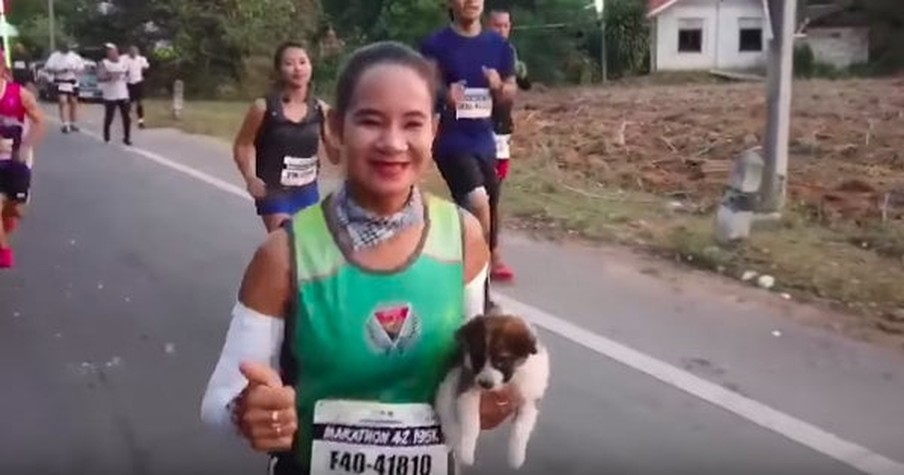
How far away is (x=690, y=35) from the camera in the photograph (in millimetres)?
54844

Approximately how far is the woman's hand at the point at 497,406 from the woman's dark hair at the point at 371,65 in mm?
545

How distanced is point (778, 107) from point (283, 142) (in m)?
4.89

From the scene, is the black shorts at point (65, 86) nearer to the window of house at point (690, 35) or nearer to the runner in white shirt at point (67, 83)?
the runner in white shirt at point (67, 83)

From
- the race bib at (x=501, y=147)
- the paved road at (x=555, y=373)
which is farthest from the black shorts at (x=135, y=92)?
the race bib at (x=501, y=147)

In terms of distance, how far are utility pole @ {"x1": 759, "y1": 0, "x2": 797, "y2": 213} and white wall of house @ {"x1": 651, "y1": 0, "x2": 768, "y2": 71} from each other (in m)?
42.6

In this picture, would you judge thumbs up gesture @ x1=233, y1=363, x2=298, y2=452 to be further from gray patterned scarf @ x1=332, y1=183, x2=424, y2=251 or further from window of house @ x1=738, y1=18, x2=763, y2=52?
window of house @ x1=738, y1=18, x2=763, y2=52

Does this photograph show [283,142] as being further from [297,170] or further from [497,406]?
[497,406]

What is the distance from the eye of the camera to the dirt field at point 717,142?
13.3 m

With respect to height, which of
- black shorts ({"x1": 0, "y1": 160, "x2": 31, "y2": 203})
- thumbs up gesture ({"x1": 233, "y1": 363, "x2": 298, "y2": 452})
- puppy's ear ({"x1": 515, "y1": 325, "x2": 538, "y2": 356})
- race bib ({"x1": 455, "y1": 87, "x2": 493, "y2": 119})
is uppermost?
race bib ({"x1": 455, "y1": 87, "x2": 493, "y2": 119})

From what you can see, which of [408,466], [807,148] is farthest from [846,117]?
[408,466]

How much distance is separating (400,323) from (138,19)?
4470 centimetres

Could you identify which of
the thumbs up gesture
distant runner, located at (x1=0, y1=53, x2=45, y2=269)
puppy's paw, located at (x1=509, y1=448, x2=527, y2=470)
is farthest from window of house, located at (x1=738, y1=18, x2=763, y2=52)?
the thumbs up gesture

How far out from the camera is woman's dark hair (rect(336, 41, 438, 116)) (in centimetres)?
238

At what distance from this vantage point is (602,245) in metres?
10.2
